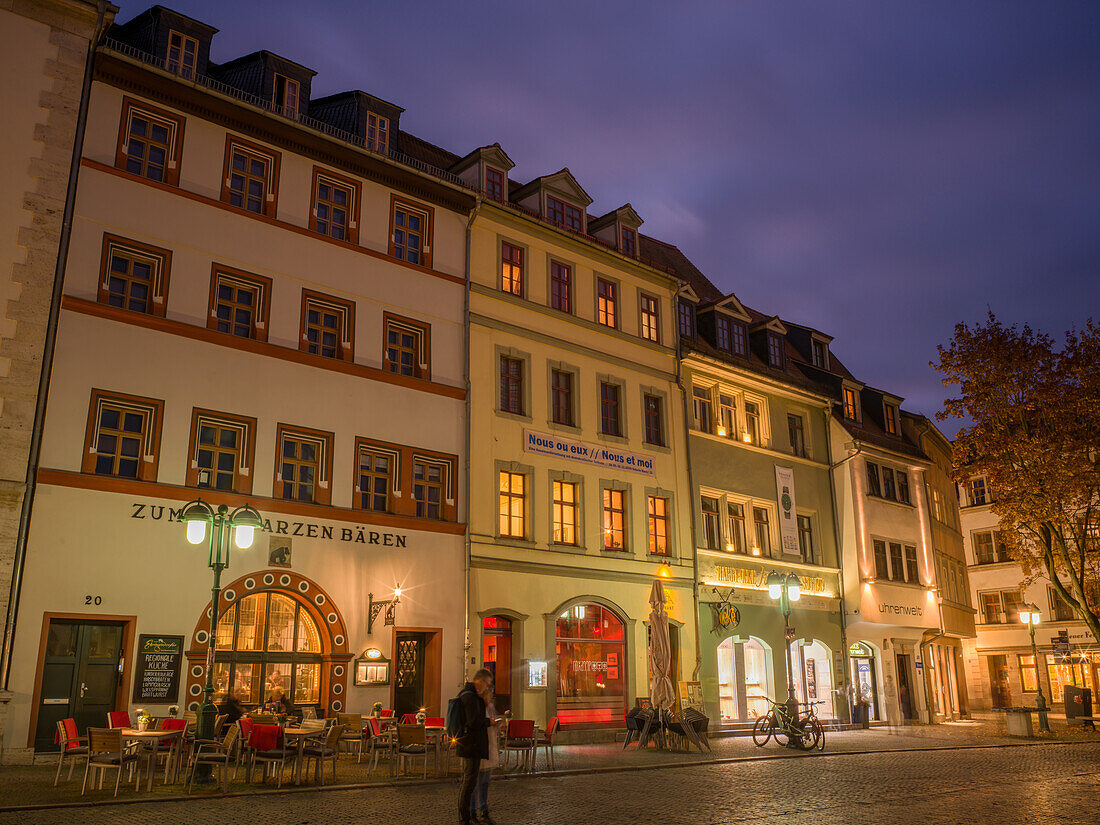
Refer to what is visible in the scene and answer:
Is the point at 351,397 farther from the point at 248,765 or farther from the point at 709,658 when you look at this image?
the point at 709,658

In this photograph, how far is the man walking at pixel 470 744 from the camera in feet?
38.9

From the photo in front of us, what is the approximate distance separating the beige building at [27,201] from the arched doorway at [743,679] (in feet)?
69.7

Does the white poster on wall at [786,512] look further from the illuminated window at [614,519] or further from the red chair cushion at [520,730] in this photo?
the red chair cushion at [520,730]

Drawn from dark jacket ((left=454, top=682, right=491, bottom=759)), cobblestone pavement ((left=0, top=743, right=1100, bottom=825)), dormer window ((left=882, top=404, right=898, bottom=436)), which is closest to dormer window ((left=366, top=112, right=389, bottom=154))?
cobblestone pavement ((left=0, top=743, right=1100, bottom=825))

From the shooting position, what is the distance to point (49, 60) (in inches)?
805

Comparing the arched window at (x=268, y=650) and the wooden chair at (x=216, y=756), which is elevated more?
the arched window at (x=268, y=650)

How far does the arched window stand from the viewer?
20797mm

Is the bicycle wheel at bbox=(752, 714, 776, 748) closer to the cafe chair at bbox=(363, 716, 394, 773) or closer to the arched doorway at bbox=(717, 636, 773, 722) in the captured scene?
the arched doorway at bbox=(717, 636, 773, 722)

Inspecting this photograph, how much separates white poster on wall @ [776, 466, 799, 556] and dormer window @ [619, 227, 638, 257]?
389 inches

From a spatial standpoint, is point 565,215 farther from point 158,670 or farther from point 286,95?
point 158,670

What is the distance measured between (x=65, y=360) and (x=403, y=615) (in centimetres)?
959

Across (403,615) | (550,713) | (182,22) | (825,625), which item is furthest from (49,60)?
(825,625)

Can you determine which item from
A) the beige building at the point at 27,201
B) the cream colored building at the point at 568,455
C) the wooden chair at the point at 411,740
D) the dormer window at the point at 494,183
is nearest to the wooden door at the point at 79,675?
the beige building at the point at 27,201

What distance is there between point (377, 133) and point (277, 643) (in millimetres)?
13761
